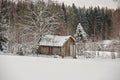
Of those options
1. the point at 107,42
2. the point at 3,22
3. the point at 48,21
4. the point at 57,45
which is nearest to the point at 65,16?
the point at 48,21

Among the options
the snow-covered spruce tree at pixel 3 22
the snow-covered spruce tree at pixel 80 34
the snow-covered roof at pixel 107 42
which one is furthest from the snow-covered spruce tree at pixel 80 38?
the snow-covered spruce tree at pixel 3 22

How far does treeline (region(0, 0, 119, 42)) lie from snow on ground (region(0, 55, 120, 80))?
0.20 metres

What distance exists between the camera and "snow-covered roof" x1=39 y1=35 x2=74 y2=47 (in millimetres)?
1764

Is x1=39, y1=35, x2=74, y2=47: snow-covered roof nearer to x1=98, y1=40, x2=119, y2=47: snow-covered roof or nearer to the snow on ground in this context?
the snow on ground

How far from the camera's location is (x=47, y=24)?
1.79m

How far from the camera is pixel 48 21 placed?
179cm

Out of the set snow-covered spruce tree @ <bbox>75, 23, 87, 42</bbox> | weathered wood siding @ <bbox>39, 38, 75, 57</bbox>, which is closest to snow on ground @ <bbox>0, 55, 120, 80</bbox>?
weathered wood siding @ <bbox>39, 38, 75, 57</bbox>

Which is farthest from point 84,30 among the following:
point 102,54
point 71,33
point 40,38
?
point 40,38

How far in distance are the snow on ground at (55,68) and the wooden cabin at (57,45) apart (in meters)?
0.06

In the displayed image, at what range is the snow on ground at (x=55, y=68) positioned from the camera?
5.89ft

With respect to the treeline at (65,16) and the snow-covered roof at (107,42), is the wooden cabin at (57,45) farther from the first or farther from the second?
the snow-covered roof at (107,42)

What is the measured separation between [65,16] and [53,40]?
0.73 ft

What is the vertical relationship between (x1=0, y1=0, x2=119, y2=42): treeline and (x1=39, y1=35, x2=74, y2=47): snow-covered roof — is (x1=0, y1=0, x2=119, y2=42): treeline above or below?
above

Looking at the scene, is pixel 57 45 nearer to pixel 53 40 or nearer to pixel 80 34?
pixel 53 40
